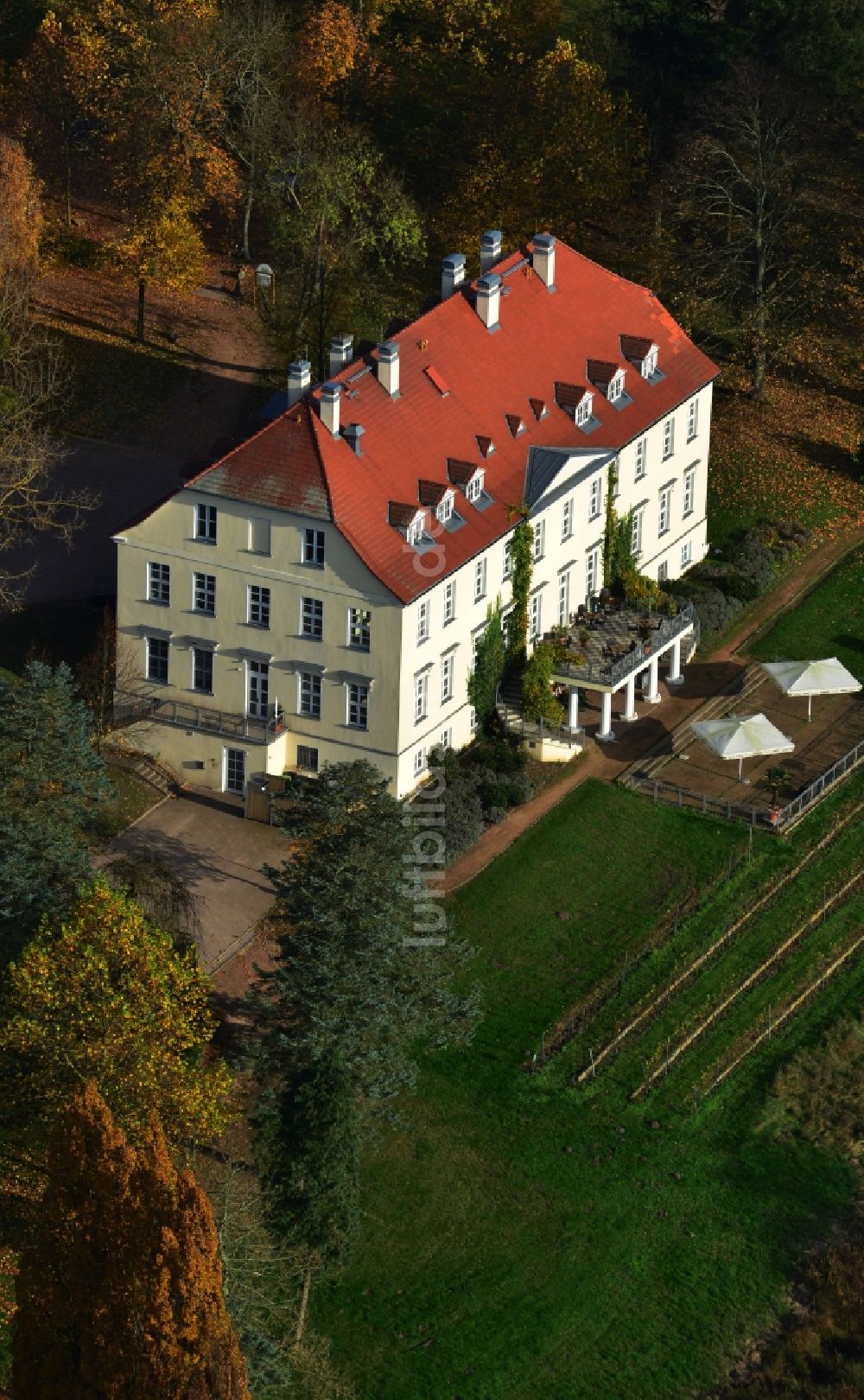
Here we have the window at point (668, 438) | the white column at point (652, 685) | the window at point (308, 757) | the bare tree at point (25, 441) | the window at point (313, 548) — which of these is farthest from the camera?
the window at point (668, 438)

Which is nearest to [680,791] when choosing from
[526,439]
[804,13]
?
[526,439]

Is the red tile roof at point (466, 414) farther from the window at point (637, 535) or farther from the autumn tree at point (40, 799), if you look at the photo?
the autumn tree at point (40, 799)

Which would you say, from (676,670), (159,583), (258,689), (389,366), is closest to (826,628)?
(676,670)

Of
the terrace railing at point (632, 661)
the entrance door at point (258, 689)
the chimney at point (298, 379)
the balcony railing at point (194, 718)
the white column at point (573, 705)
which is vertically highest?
the chimney at point (298, 379)

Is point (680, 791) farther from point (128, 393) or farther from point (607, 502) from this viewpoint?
point (128, 393)

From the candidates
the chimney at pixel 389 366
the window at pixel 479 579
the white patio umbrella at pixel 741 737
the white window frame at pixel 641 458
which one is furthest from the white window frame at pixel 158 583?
the white patio umbrella at pixel 741 737

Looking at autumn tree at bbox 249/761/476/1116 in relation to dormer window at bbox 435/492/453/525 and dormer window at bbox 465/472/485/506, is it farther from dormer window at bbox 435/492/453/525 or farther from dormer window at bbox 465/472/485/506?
dormer window at bbox 465/472/485/506
